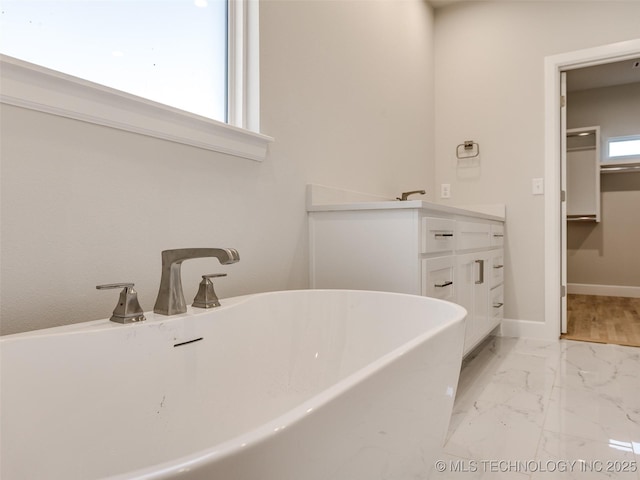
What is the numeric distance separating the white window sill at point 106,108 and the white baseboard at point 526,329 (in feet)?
7.99

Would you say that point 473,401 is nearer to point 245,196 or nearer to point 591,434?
point 591,434

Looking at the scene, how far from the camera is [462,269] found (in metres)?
2.04

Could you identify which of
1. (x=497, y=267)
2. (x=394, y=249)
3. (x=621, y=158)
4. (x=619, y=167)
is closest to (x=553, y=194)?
(x=497, y=267)

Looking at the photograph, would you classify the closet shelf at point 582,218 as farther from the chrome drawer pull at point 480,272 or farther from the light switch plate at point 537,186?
the chrome drawer pull at point 480,272

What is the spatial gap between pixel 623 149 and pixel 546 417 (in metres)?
4.34

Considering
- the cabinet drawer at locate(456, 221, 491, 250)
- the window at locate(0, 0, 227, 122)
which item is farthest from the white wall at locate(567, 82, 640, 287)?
the window at locate(0, 0, 227, 122)

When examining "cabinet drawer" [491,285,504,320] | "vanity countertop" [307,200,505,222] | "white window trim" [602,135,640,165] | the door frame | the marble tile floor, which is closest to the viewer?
the marble tile floor

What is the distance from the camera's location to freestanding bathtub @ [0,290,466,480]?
1.54ft

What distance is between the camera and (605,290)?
15.8ft

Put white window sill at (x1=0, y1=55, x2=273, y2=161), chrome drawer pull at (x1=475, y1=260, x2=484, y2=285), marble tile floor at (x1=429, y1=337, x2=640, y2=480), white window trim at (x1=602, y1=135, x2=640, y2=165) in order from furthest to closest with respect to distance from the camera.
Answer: white window trim at (x1=602, y1=135, x2=640, y2=165) → chrome drawer pull at (x1=475, y1=260, x2=484, y2=285) → marble tile floor at (x1=429, y1=337, x2=640, y2=480) → white window sill at (x1=0, y1=55, x2=273, y2=161)

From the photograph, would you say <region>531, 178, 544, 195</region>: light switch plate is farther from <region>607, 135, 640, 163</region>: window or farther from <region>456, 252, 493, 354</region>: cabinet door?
<region>607, 135, 640, 163</region>: window

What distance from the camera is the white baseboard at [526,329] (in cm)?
286

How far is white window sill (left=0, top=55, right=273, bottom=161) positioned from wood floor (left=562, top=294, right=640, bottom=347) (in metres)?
2.76

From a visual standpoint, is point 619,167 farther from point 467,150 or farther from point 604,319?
point 467,150
